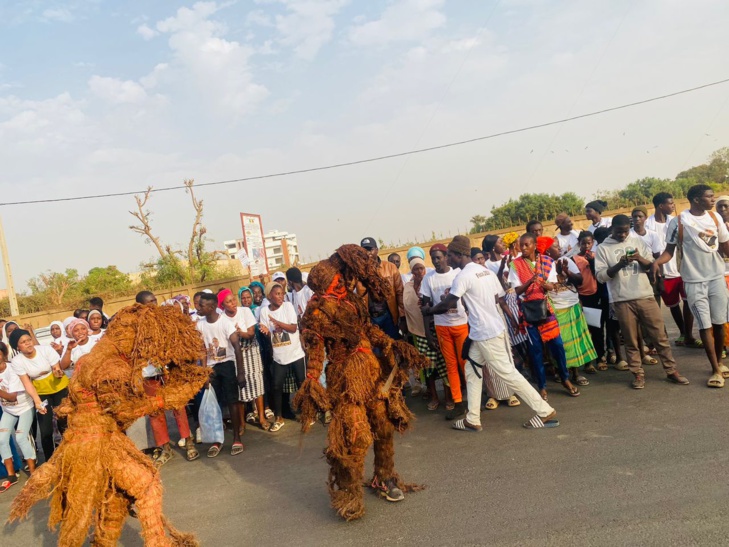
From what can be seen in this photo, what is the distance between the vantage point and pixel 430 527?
356cm

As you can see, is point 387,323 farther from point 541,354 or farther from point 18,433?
point 18,433

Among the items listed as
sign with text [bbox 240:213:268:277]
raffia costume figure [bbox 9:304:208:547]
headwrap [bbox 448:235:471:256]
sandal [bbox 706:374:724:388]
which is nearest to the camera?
raffia costume figure [bbox 9:304:208:547]

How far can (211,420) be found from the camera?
596 cm

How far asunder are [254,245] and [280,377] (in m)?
8.49

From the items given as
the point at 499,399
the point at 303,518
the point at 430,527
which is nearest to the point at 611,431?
the point at 499,399

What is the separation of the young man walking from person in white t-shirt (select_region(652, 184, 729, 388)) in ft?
0.88

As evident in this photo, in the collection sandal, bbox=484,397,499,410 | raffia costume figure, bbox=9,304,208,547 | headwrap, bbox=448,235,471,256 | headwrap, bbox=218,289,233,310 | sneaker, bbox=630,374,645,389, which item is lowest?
sandal, bbox=484,397,499,410

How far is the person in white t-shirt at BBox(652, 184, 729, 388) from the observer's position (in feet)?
18.3

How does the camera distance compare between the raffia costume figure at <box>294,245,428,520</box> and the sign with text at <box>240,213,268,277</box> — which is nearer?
the raffia costume figure at <box>294,245,428,520</box>

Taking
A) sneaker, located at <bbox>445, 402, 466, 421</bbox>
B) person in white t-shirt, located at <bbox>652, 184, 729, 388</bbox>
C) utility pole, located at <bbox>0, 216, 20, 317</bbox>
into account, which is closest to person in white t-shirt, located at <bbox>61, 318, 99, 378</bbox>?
sneaker, located at <bbox>445, 402, 466, 421</bbox>

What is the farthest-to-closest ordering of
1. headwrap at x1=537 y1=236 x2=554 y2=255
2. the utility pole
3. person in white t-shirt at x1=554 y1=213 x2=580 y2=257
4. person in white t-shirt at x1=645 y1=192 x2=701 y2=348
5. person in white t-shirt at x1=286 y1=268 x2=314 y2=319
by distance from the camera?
the utility pole, person in white t-shirt at x1=554 y1=213 x2=580 y2=257, person in white t-shirt at x1=286 y1=268 x2=314 y2=319, person in white t-shirt at x1=645 y1=192 x2=701 y2=348, headwrap at x1=537 y1=236 x2=554 y2=255

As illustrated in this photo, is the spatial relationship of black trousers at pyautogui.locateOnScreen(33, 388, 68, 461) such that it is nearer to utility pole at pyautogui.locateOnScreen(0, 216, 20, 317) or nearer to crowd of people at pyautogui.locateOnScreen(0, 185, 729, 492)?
crowd of people at pyautogui.locateOnScreen(0, 185, 729, 492)

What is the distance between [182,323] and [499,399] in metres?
3.70

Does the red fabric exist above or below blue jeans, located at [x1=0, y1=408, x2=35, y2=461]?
above
